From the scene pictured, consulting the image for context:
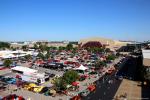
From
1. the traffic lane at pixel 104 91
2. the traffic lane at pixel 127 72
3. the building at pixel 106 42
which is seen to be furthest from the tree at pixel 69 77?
the building at pixel 106 42

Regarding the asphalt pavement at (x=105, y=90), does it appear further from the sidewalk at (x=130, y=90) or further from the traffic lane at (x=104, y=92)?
the sidewalk at (x=130, y=90)

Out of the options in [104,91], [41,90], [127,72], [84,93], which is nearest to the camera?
[84,93]

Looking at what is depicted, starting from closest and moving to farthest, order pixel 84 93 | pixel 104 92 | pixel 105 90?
pixel 84 93
pixel 104 92
pixel 105 90

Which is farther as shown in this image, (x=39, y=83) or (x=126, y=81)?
(x=126, y=81)

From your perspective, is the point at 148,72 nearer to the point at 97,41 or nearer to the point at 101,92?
the point at 101,92

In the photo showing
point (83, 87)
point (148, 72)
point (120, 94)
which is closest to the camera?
point (120, 94)

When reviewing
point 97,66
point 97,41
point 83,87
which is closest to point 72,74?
point 83,87

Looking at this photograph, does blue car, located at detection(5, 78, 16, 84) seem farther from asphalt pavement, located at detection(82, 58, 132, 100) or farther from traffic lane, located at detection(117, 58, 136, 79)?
traffic lane, located at detection(117, 58, 136, 79)

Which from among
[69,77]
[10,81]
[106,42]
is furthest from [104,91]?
[106,42]

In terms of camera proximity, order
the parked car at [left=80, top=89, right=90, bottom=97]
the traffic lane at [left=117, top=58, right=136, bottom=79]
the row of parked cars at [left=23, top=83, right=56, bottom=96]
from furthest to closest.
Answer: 1. the traffic lane at [left=117, top=58, right=136, bottom=79]
2. the row of parked cars at [left=23, top=83, right=56, bottom=96]
3. the parked car at [left=80, top=89, right=90, bottom=97]

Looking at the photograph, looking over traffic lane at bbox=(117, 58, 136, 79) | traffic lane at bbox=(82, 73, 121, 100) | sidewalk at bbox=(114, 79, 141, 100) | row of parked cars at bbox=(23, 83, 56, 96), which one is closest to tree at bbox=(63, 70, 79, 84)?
row of parked cars at bbox=(23, 83, 56, 96)

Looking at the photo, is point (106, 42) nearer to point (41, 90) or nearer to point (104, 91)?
point (104, 91)
